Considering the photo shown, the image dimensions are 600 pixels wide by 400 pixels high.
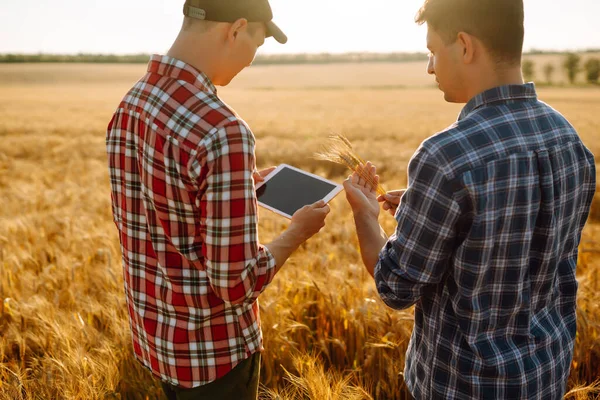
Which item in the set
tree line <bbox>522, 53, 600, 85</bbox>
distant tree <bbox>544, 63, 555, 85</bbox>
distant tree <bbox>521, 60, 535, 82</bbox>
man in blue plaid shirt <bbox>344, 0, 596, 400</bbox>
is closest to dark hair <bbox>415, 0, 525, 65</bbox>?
man in blue plaid shirt <bbox>344, 0, 596, 400</bbox>

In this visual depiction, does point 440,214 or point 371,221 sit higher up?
point 440,214

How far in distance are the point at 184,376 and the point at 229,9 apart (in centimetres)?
96

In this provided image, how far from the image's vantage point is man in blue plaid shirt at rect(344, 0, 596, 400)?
1.11 metres

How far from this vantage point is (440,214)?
1117 mm

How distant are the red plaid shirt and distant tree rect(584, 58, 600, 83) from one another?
224ft

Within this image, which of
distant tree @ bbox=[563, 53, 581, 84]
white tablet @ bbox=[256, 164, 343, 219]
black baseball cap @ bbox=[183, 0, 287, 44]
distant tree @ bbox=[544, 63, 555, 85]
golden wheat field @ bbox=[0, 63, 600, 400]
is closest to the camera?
black baseball cap @ bbox=[183, 0, 287, 44]

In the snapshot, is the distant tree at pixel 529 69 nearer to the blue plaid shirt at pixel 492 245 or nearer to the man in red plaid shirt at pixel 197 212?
the blue plaid shirt at pixel 492 245

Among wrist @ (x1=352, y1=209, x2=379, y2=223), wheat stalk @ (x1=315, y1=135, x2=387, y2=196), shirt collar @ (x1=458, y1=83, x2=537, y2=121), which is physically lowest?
wrist @ (x1=352, y1=209, x2=379, y2=223)

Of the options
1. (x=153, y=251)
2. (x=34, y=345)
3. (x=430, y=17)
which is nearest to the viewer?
(x=430, y=17)

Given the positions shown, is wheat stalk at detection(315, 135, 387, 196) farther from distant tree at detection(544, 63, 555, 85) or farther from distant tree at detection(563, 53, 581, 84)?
distant tree at detection(563, 53, 581, 84)

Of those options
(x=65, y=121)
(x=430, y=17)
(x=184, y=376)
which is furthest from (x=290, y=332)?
(x=65, y=121)

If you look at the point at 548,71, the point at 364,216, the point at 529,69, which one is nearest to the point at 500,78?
the point at 364,216

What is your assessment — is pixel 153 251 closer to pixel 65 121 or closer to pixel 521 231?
pixel 521 231

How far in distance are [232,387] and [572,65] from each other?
69.0m
